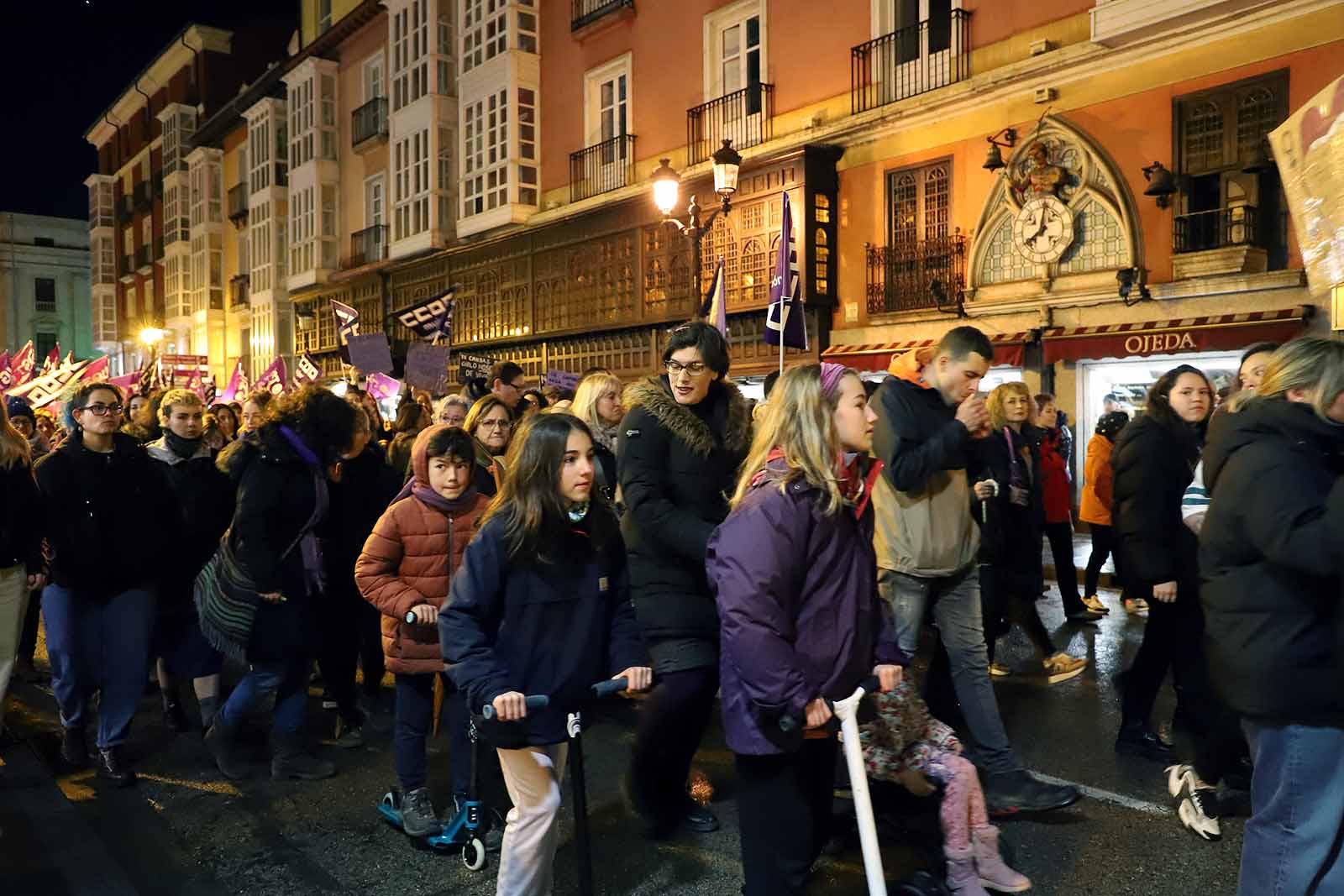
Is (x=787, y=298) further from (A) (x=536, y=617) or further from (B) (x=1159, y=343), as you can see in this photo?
(A) (x=536, y=617)

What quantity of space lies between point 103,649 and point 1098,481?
766 cm

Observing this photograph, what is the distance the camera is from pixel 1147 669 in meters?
5.11

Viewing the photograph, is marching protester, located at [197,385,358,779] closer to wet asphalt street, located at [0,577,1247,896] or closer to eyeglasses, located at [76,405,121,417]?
wet asphalt street, located at [0,577,1247,896]

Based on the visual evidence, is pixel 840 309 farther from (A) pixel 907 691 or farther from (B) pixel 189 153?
(B) pixel 189 153

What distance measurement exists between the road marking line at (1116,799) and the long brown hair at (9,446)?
520 cm

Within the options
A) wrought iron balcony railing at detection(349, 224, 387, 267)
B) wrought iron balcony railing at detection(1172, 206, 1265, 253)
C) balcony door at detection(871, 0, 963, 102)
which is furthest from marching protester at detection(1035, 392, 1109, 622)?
wrought iron balcony railing at detection(349, 224, 387, 267)

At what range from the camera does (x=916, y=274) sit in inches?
614

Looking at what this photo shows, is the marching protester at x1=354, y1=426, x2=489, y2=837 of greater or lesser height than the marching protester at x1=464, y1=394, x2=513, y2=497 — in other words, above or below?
below

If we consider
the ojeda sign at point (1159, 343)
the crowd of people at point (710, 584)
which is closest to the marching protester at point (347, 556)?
the crowd of people at point (710, 584)

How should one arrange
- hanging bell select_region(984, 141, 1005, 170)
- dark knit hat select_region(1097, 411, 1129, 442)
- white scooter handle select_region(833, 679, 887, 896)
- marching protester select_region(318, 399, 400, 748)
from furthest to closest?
hanging bell select_region(984, 141, 1005, 170)
dark knit hat select_region(1097, 411, 1129, 442)
marching protester select_region(318, 399, 400, 748)
white scooter handle select_region(833, 679, 887, 896)

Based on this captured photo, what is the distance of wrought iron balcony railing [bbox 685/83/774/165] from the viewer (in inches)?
683

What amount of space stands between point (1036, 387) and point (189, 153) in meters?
36.7

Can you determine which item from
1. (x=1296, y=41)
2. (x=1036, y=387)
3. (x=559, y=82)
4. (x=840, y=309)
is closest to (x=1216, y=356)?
(x=1036, y=387)

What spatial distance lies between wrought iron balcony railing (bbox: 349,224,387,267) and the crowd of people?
70.7 ft
